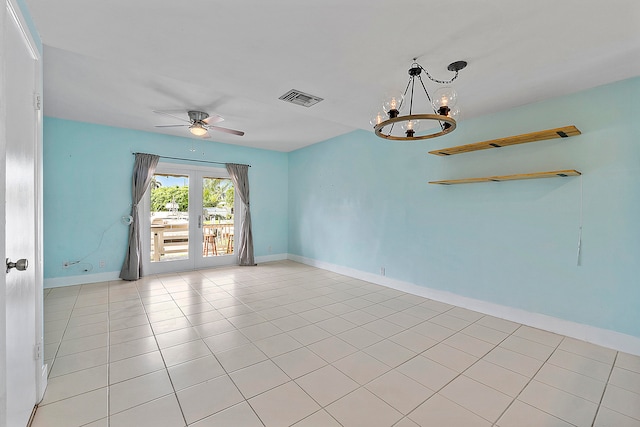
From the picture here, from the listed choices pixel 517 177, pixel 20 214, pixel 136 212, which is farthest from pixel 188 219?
pixel 517 177

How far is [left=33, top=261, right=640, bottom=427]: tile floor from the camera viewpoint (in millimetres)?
1742

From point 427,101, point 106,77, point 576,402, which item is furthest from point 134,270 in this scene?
point 576,402

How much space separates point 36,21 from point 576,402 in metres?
4.58

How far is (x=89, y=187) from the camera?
181 inches

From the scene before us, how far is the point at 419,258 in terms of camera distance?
4141mm

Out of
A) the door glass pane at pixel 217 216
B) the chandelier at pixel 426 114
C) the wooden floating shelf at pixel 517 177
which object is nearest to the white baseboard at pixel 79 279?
the door glass pane at pixel 217 216

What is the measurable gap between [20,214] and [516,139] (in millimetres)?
4165

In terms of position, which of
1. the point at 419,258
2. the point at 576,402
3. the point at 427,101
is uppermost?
the point at 427,101

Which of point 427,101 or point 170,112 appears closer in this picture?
point 427,101

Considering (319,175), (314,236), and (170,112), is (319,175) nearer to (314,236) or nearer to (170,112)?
(314,236)

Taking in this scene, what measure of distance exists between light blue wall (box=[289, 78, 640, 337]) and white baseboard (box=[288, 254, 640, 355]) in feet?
0.24

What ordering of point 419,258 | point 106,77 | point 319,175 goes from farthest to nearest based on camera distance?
point 319,175 < point 419,258 < point 106,77

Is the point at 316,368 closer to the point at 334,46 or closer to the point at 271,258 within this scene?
the point at 334,46

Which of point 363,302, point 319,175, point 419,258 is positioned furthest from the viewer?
point 319,175
